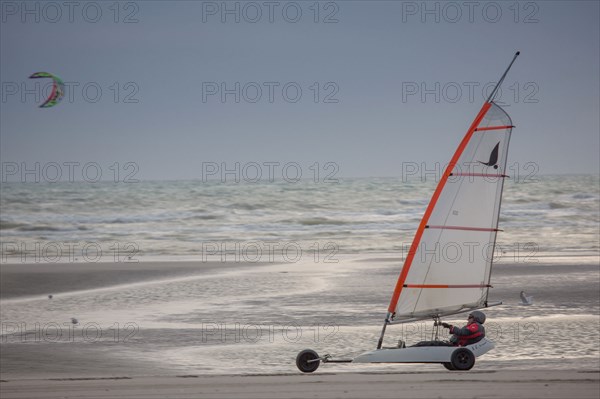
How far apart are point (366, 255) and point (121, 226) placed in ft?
77.1

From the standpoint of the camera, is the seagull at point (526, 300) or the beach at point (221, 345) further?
the seagull at point (526, 300)

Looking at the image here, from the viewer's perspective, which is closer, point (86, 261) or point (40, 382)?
point (40, 382)

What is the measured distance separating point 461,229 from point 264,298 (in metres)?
10.2

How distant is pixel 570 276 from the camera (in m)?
27.2

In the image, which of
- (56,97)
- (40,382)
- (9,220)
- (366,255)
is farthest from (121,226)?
(40,382)

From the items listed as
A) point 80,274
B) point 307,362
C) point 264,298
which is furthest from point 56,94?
point 307,362

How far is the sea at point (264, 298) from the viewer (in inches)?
629

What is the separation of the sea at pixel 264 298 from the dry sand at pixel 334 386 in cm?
90

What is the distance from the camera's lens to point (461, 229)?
553 inches

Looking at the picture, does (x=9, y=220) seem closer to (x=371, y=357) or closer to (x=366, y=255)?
(x=366, y=255)
